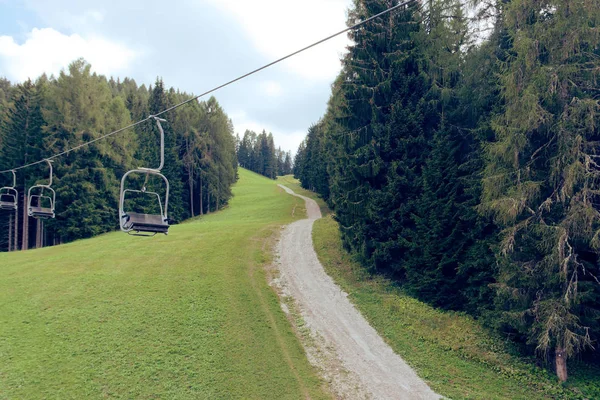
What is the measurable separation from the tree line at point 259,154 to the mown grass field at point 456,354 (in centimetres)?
11239

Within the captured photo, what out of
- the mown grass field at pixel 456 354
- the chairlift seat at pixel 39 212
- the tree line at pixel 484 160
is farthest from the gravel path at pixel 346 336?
the chairlift seat at pixel 39 212

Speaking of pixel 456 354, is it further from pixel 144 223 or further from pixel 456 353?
pixel 144 223

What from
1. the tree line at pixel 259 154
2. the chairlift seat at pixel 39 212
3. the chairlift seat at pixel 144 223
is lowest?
the chairlift seat at pixel 39 212

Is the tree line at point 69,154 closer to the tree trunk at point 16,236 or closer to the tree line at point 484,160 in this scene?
the tree trunk at point 16,236

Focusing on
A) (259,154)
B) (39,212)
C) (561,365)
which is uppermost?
(259,154)

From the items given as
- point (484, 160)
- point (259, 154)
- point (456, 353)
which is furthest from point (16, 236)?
point (259, 154)

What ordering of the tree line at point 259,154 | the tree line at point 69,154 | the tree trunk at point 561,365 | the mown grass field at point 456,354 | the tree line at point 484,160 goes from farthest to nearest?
the tree line at point 259,154 → the tree line at point 69,154 → the tree trunk at point 561,365 → the mown grass field at point 456,354 → the tree line at point 484,160

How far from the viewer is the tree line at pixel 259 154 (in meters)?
129

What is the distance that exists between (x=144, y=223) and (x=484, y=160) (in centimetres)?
1311

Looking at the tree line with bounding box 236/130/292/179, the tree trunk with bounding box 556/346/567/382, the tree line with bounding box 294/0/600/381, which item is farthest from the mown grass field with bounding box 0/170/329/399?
the tree line with bounding box 236/130/292/179

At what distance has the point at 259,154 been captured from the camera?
132 metres

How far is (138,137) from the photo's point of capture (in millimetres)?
46219

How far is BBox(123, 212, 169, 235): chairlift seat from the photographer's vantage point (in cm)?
1058

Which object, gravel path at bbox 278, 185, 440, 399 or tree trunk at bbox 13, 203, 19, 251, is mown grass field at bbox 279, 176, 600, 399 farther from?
tree trunk at bbox 13, 203, 19, 251
